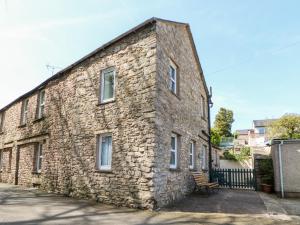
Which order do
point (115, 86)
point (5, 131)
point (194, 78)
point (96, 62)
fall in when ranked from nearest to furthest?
point (115, 86)
point (96, 62)
point (194, 78)
point (5, 131)

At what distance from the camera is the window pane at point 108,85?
10.5 metres

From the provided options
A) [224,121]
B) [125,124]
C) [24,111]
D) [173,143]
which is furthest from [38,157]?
[224,121]

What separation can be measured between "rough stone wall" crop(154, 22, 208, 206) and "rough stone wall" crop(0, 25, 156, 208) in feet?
1.30

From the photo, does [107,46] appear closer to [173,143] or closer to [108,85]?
[108,85]

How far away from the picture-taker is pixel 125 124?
9242 millimetres

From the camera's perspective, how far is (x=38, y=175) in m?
13.3

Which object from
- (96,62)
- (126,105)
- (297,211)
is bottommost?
(297,211)

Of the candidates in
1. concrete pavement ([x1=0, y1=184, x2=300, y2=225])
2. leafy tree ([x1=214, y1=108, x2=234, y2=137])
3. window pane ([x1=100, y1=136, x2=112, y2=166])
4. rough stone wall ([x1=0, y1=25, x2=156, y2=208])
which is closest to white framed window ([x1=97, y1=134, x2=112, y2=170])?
window pane ([x1=100, y1=136, x2=112, y2=166])

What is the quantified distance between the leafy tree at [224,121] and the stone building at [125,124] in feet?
129

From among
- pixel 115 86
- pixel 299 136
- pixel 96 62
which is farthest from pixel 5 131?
pixel 299 136

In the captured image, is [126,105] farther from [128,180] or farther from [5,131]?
[5,131]

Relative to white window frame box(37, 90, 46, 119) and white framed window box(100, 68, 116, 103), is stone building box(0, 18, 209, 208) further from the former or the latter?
white window frame box(37, 90, 46, 119)

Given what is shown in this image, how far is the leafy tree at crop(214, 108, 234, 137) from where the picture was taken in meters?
51.9

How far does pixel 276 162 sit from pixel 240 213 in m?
5.44
